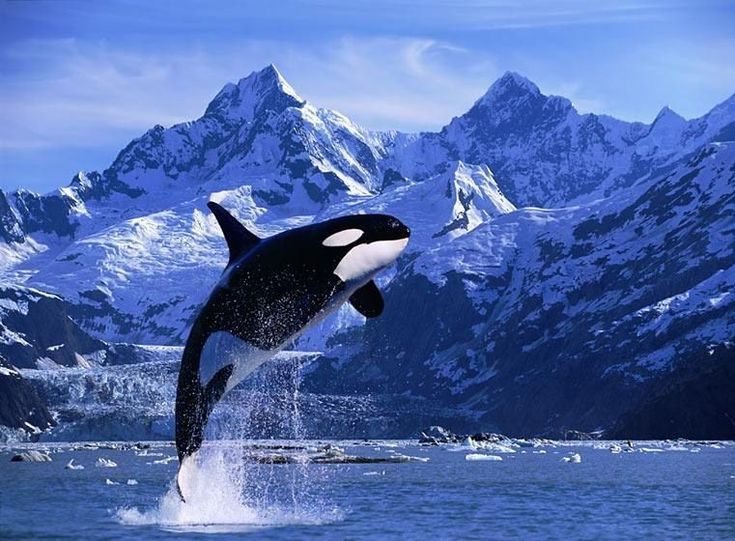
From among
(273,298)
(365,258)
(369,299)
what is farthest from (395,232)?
(273,298)

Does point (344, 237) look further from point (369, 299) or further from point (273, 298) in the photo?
point (273, 298)

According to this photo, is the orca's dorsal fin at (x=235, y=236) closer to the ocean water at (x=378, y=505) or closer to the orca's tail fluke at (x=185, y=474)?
the orca's tail fluke at (x=185, y=474)

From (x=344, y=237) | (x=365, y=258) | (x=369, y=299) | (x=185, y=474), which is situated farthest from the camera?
(x=185, y=474)

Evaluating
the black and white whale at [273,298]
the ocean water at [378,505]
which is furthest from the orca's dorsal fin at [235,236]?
the ocean water at [378,505]

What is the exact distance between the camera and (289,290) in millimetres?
30469

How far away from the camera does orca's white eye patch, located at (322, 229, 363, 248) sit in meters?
30.0

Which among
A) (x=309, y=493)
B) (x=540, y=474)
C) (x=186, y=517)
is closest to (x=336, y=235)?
(x=186, y=517)

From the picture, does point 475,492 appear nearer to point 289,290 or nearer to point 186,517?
point 186,517

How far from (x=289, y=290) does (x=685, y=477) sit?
184ft

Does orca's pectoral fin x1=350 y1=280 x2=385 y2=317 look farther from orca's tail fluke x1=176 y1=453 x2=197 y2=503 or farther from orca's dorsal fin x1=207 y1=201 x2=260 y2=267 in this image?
orca's tail fluke x1=176 y1=453 x2=197 y2=503

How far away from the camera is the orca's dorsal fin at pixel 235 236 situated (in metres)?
33.9

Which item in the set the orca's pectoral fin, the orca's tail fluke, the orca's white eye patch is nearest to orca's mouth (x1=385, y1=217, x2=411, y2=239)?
the orca's white eye patch

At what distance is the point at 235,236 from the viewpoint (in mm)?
34656

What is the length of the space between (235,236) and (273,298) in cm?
445
